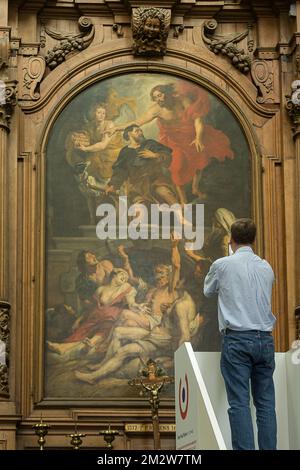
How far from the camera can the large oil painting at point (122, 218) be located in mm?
13500

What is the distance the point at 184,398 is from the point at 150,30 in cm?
628

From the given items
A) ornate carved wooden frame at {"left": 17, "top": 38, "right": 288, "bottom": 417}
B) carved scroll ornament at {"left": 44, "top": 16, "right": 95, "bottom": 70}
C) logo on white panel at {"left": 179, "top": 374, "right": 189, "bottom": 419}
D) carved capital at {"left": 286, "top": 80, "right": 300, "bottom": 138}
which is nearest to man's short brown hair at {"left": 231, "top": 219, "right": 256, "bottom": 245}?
logo on white panel at {"left": 179, "top": 374, "right": 189, "bottom": 419}

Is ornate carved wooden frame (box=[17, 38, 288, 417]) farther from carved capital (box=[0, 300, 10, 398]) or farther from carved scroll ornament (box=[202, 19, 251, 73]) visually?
carved capital (box=[0, 300, 10, 398])

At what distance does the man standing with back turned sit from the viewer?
28.2 feet

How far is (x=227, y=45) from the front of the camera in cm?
1441

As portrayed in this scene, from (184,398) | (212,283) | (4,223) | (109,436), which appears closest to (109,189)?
(4,223)

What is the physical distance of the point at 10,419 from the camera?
12789 millimetres

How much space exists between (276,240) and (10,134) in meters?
3.27
